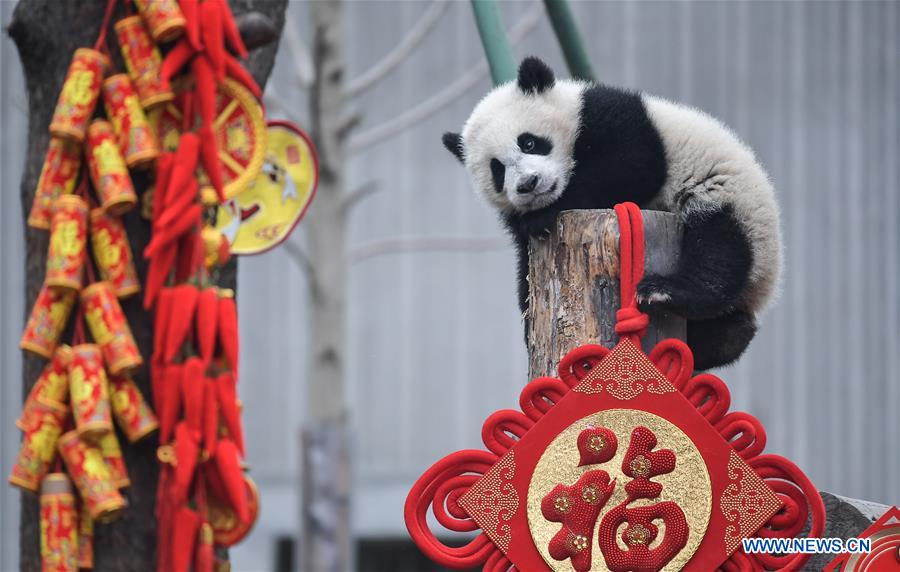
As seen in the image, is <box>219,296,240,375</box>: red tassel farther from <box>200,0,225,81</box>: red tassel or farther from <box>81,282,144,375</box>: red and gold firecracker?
<box>200,0,225,81</box>: red tassel

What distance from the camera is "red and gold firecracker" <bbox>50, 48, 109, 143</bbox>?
1936 mm

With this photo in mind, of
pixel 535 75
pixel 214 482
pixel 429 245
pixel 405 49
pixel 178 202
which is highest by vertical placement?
pixel 405 49

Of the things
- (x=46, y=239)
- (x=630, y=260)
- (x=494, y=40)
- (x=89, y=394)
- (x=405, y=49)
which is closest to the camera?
(x=630, y=260)

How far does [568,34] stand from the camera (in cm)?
241

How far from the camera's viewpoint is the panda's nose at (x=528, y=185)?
6.27 ft

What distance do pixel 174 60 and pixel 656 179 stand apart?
892 millimetres

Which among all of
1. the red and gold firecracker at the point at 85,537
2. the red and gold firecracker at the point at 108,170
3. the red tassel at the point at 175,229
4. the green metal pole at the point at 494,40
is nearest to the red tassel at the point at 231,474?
the red and gold firecracker at the point at 85,537

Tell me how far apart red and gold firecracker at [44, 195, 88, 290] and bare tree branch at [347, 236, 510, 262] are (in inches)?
168

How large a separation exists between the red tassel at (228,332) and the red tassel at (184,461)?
14 cm

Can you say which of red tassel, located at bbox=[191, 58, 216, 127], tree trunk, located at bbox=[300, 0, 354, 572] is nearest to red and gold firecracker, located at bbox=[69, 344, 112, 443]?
red tassel, located at bbox=[191, 58, 216, 127]

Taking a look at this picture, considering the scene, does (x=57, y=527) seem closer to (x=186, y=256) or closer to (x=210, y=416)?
(x=210, y=416)

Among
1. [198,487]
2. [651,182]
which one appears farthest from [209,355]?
[651,182]

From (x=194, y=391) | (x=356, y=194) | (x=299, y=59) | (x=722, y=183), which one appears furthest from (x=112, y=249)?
(x=299, y=59)

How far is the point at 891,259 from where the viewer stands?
6.70m
